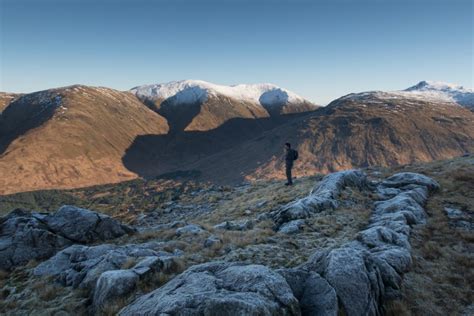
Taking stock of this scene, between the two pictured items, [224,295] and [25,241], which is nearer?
[224,295]

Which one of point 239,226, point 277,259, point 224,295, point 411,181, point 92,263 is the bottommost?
point 239,226

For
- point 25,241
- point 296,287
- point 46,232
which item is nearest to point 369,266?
point 296,287

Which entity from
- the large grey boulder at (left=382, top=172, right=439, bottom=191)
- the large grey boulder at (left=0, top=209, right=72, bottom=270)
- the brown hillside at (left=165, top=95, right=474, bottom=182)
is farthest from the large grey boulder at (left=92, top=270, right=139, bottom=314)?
the brown hillside at (left=165, top=95, right=474, bottom=182)

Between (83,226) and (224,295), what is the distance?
46.9ft

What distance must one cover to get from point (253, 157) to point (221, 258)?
478ft

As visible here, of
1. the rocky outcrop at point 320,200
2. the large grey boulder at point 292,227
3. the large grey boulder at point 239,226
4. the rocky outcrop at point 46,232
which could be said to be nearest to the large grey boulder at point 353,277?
the large grey boulder at point 292,227

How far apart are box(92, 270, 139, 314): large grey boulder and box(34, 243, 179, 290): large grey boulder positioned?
1.69 ft

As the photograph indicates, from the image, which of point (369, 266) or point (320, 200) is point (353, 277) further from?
point (320, 200)

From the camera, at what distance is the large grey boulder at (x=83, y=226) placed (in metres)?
17.5

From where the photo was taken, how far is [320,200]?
19.6 m

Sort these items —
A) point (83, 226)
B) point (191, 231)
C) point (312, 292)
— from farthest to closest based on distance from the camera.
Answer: point (191, 231)
point (83, 226)
point (312, 292)

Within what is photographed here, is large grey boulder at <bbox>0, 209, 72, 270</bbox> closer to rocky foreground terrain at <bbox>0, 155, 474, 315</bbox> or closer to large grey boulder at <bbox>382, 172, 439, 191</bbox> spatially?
rocky foreground terrain at <bbox>0, 155, 474, 315</bbox>

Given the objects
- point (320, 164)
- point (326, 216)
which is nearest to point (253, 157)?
point (320, 164)

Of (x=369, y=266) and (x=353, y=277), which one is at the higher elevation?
(x=353, y=277)
